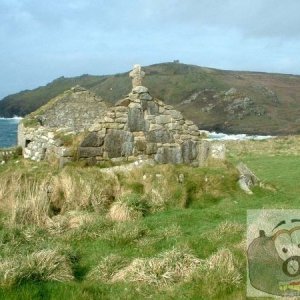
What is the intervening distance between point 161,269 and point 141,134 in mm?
10003

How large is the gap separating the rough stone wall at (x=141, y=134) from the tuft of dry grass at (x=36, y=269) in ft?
29.3

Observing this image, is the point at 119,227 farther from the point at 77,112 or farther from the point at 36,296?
the point at 77,112

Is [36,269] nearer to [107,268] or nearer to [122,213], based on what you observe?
[107,268]

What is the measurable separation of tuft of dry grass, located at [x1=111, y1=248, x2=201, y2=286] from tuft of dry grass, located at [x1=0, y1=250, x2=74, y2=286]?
789 mm

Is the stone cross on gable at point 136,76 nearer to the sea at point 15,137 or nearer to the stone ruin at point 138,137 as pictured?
the stone ruin at point 138,137

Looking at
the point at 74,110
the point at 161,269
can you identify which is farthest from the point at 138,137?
the point at 74,110

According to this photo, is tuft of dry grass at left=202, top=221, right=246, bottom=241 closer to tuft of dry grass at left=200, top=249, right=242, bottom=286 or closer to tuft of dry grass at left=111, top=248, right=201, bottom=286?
tuft of dry grass at left=111, top=248, right=201, bottom=286

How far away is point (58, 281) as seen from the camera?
7.41 metres

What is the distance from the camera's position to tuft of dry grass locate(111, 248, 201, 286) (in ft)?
24.7

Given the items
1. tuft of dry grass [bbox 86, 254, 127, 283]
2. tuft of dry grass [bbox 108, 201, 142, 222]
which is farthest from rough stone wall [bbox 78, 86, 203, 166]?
tuft of dry grass [bbox 86, 254, 127, 283]

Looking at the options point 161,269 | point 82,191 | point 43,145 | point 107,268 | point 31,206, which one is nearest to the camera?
point 161,269

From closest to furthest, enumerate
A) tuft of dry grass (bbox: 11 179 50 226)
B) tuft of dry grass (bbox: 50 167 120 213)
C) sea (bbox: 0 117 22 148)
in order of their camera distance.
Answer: tuft of dry grass (bbox: 11 179 50 226)
tuft of dry grass (bbox: 50 167 120 213)
sea (bbox: 0 117 22 148)

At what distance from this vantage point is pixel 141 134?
17.5m

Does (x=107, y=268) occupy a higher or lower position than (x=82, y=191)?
lower
